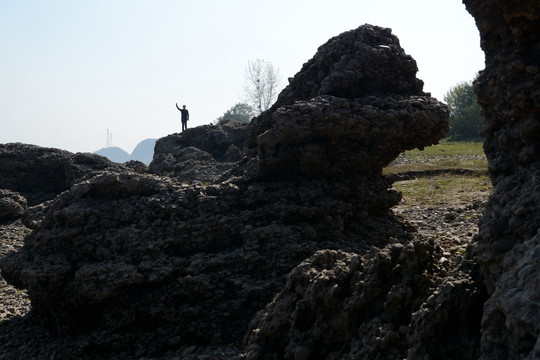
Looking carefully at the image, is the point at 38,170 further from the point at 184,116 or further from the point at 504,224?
the point at 184,116

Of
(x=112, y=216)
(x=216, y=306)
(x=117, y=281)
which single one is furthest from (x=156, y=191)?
(x=216, y=306)

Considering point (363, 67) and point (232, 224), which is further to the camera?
point (363, 67)

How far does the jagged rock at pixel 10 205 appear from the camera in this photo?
1605 centimetres

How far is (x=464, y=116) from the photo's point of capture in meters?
66.1

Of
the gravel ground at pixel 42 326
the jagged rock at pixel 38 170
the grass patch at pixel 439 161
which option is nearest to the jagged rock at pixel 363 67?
the gravel ground at pixel 42 326

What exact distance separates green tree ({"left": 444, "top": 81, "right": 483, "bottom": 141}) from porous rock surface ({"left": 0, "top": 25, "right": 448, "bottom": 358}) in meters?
54.7

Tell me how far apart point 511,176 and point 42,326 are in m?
7.75

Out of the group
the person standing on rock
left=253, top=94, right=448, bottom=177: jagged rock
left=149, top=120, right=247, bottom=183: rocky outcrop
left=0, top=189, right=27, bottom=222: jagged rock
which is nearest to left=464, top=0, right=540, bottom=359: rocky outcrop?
A: left=253, top=94, right=448, bottom=177: jagged rock

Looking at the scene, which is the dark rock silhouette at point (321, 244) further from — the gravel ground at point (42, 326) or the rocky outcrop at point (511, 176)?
the gravel ground at point (42, 326)

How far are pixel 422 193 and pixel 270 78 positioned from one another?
61783 millimetres

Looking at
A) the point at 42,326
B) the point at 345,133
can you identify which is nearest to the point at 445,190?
the point at 345,133

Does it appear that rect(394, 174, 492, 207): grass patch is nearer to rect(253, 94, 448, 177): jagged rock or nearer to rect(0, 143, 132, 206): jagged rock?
rect(253, 94, 448, 177): jagged rock

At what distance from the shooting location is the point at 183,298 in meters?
7.86

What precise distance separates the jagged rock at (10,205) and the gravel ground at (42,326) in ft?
4.78
